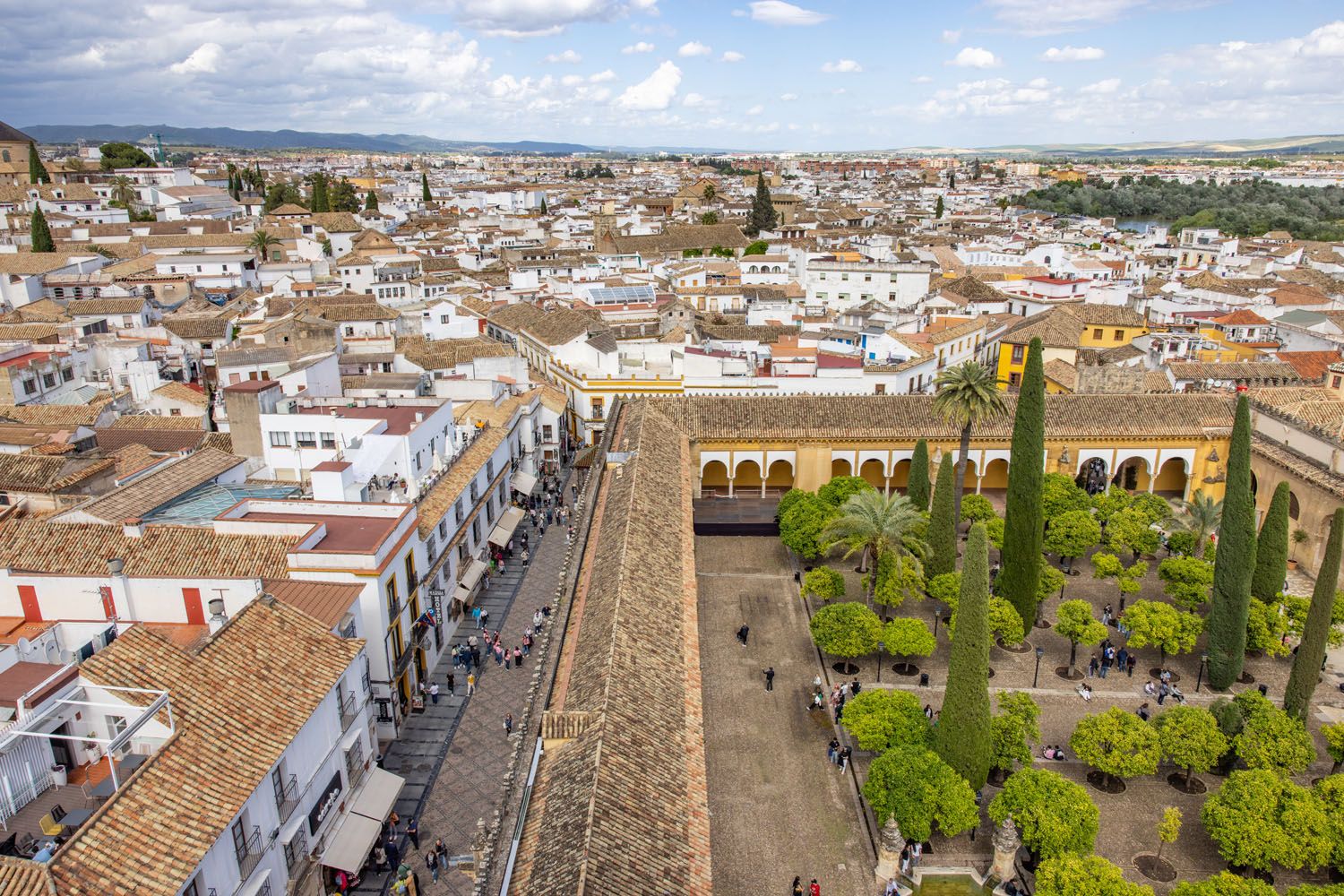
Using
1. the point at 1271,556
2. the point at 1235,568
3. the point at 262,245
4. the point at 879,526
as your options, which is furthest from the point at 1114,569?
the point at 262,245

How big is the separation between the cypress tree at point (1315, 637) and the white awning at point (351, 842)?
22866 mm

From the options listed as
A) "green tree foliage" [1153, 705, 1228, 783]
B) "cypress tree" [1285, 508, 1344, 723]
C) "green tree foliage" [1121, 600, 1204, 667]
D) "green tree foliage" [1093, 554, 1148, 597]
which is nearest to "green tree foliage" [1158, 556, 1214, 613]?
"green tree foliage" [1093, 554, 1148, 597]

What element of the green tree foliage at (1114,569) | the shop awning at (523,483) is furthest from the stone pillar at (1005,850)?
the shop awning at (523,483)

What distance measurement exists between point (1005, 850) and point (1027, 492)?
40.5 feet

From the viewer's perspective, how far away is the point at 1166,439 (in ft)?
136

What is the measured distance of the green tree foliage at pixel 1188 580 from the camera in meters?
29.8

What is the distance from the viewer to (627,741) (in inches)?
674

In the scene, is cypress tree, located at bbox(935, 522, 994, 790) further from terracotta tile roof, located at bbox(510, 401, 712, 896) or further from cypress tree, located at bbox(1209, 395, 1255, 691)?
cypress tree, located at bbox(1209, 395, 1255, 691)

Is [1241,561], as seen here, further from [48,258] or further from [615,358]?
[48,258]

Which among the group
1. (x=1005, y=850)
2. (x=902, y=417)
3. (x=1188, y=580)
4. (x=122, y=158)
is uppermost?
(x=122, y=158)

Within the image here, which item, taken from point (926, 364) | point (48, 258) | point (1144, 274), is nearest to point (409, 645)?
point (926, 364)

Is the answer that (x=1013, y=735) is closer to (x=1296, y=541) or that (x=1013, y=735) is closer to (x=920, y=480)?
(x=920, y=480)

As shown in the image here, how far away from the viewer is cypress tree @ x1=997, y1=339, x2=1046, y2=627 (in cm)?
2866

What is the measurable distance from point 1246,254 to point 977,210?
57.6 meters
